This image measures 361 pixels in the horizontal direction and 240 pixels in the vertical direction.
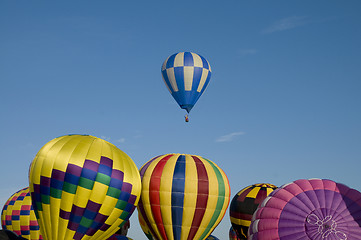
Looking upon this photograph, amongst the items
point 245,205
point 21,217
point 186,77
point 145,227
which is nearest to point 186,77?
point 186,77

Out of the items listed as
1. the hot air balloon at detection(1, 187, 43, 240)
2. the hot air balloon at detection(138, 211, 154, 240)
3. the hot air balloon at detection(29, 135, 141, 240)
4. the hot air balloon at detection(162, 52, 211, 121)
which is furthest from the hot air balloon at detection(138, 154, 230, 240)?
the hot air balloon at detection(1, 187, 43, 240)

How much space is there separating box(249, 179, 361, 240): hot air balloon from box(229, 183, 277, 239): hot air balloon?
8.34 metres

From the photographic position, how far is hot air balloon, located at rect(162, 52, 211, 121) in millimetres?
31625

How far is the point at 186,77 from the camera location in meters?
31.5

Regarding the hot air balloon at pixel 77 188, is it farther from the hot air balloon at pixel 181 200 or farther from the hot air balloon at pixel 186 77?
the hot air balloon at pixel 186 77

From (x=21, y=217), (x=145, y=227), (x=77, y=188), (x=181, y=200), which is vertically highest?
(x=181, y=200)

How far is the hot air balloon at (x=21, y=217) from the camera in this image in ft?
102

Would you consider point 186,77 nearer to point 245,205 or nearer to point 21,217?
point 245,205

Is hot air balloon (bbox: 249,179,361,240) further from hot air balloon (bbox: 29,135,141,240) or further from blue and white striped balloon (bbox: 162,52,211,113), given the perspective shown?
blue and white striped balloon (bbox: 162,52,211,113)

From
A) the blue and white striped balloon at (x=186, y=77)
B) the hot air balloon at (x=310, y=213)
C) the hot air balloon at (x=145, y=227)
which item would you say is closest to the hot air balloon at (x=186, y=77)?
the blue and white striped balloon at (x=186, y=77)

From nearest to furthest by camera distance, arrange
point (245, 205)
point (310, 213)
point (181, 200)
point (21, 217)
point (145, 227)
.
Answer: point (310, 213) → point (181, 200) → point (145, 227) → point (245, 205) → point (21, 217)

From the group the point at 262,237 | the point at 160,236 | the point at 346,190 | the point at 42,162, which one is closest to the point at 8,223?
the point at 160,236

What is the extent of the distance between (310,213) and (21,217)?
1868 centimetres

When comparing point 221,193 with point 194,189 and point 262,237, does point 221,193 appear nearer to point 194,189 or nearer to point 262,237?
point 194,189
